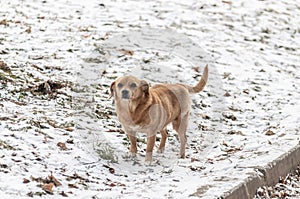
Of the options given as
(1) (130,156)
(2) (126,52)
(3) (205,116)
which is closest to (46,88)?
(1) (130,156)

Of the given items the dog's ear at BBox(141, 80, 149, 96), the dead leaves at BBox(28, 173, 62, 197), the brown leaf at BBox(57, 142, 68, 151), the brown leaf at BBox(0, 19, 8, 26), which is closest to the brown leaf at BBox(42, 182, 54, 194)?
the dead leaves at BBox(28, 173, 62, 197)

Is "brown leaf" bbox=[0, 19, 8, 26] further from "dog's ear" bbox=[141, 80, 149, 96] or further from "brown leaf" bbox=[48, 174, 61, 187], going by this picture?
"brown leaf" bbox=[48, 174, 61, 187]

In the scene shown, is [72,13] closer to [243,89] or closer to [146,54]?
[146,54]

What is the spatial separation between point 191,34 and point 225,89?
9.43 ft

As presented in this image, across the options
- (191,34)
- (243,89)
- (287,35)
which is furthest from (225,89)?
(287,35)

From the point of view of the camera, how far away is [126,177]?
5332 millimetres

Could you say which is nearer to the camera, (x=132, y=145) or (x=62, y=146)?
(x=62, y=146)

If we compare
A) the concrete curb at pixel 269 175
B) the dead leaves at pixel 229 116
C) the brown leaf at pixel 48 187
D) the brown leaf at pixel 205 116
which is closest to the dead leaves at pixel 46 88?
the brown leaf at pixel 205 116

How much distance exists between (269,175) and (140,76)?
4287 mm

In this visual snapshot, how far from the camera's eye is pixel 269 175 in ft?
17.3

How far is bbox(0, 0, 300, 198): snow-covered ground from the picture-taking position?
506 centimetres

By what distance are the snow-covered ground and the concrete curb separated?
80 mm

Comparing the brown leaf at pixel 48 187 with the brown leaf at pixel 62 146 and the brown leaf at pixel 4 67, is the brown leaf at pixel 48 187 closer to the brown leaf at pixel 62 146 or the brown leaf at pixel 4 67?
the brown leaf at pixel 62 146

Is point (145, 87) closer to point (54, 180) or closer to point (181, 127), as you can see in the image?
point (181, 127)
